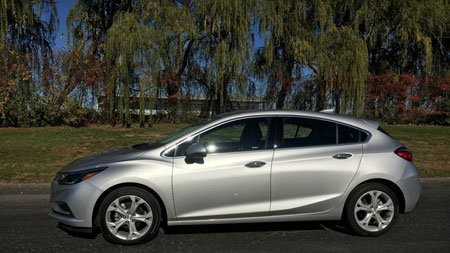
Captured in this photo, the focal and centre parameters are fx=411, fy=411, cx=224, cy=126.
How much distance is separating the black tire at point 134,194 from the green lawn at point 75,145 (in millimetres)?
4856

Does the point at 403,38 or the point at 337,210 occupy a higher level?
the point at 403,38

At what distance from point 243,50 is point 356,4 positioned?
254 inches

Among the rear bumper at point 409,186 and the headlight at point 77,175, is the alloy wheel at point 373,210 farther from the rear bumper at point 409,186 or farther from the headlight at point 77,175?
the headlight at point 77,175

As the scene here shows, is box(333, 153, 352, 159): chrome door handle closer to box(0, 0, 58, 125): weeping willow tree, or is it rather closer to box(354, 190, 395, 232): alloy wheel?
box(354, 190, 395, 232): alloy wheel

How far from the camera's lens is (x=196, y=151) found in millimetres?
4641

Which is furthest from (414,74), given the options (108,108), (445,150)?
(108,108)

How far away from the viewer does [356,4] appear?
1886 cm

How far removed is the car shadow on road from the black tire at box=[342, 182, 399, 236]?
27 centimetres

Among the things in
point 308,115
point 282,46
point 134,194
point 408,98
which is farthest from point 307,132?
point 408,98

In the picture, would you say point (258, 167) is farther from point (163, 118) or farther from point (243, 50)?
point (163, 118)

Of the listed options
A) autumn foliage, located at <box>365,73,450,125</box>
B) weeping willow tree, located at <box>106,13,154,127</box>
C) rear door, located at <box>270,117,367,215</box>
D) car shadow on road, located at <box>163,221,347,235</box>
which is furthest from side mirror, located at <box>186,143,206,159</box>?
autumn foliage, located at <box>365,73,450,125</box>

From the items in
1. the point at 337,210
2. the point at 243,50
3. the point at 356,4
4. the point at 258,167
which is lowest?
the point at 337,210

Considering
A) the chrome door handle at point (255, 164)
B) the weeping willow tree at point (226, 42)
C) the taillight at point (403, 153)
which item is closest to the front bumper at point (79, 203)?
the chrome door handle at point (255, 164)

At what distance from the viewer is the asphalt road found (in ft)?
15.1
